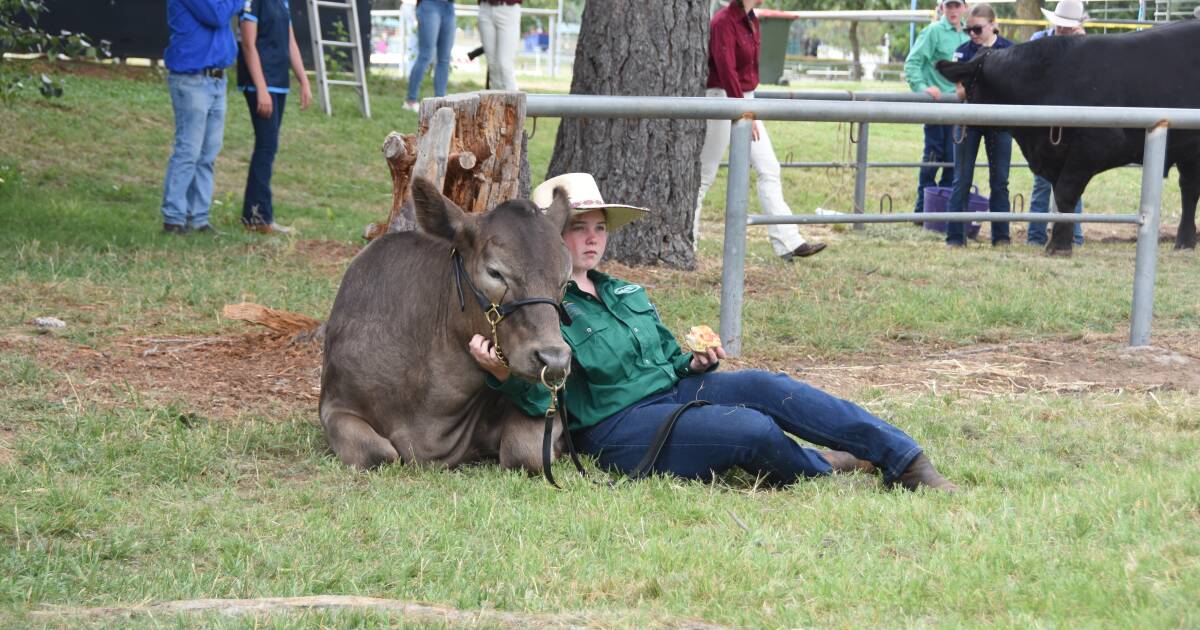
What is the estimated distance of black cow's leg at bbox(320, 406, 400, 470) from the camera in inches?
193

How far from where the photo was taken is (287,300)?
8.00 metres

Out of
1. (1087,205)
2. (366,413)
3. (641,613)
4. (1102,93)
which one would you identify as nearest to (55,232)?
(366,413)

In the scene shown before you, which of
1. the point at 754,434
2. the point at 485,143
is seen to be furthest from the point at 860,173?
the point at 754,434

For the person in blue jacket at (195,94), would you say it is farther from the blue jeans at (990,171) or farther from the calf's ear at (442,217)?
the blue jeans at (990,171)

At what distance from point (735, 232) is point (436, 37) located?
1057cm

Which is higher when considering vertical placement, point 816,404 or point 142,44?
point 142,44

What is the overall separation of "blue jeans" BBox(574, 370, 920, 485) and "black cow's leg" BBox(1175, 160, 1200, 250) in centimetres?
862

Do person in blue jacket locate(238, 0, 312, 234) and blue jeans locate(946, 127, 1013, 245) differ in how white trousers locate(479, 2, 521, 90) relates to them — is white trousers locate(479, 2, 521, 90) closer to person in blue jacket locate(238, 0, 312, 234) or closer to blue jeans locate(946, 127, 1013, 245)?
person in blue jacket locate(238, 0, 312, 234)

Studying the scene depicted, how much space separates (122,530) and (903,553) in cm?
232

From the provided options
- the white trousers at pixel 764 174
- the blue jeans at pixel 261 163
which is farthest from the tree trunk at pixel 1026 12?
the blue jeans at pixel 261 163

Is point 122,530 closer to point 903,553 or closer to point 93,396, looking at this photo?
point 93,396

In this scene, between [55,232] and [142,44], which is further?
[142,44]

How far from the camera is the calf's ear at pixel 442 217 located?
474 cm

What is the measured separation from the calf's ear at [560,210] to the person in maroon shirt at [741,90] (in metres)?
4.94
